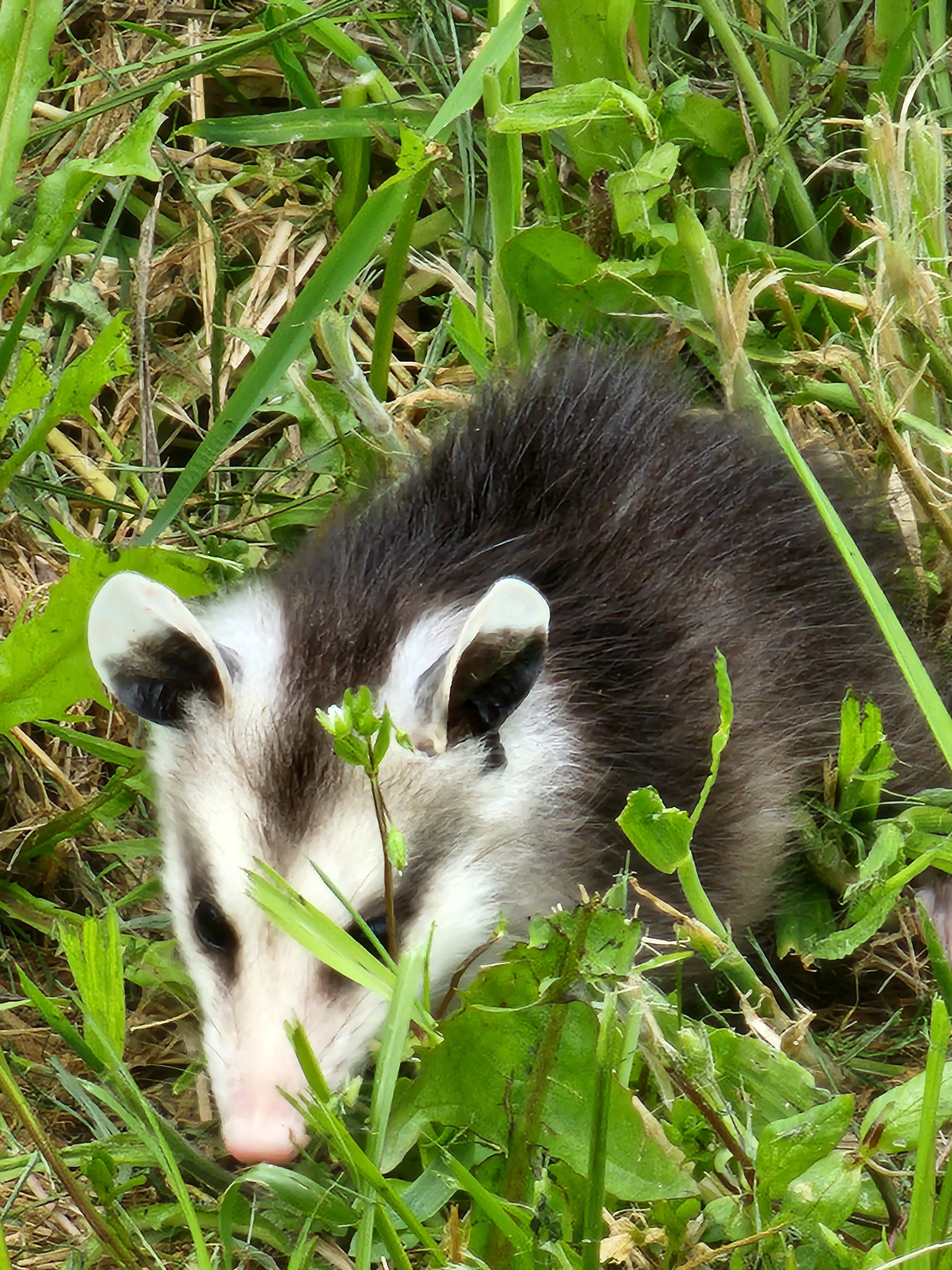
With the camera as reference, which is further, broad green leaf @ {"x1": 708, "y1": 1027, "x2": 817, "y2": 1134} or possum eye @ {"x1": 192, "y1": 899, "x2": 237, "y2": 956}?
possum eye @ {"x1": 192, "y1": 899, "x2": 237, "y2": 956}

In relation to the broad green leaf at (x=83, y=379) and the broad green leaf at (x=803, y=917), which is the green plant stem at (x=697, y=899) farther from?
the broad green leaf at (x=83, y=379)

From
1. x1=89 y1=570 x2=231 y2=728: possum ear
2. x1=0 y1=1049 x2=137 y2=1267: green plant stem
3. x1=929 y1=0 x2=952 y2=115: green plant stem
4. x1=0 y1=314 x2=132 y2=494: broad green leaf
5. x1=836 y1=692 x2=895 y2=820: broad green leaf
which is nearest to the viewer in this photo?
x1=0 y1=1049 x2=137 y2=1267: green plant stem

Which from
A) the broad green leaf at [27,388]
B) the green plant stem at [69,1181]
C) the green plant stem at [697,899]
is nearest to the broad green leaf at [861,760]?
the green plant stem at [697,899]

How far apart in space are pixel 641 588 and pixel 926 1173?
1.09m

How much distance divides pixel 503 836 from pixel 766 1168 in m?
0.72

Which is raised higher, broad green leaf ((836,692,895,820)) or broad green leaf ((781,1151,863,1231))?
broad green leaf ((781,1151,863,1231))

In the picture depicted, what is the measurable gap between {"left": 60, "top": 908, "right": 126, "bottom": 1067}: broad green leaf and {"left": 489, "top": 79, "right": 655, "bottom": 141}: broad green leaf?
4.65ft

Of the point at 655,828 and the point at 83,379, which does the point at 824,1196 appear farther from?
the point at 83,379

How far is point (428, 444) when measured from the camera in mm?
2943

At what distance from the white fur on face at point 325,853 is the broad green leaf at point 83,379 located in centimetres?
45

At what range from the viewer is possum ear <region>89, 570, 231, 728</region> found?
6.89ft

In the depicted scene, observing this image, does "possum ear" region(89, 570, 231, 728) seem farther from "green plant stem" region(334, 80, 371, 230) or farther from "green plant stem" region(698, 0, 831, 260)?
"green plant stem" region(698, 0, 831, 260)

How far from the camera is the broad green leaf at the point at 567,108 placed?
261cm

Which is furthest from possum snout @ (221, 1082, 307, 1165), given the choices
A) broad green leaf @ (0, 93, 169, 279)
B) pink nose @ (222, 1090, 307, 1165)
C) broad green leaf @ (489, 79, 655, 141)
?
broad green leaf @ (489, 79, 655, 141)
